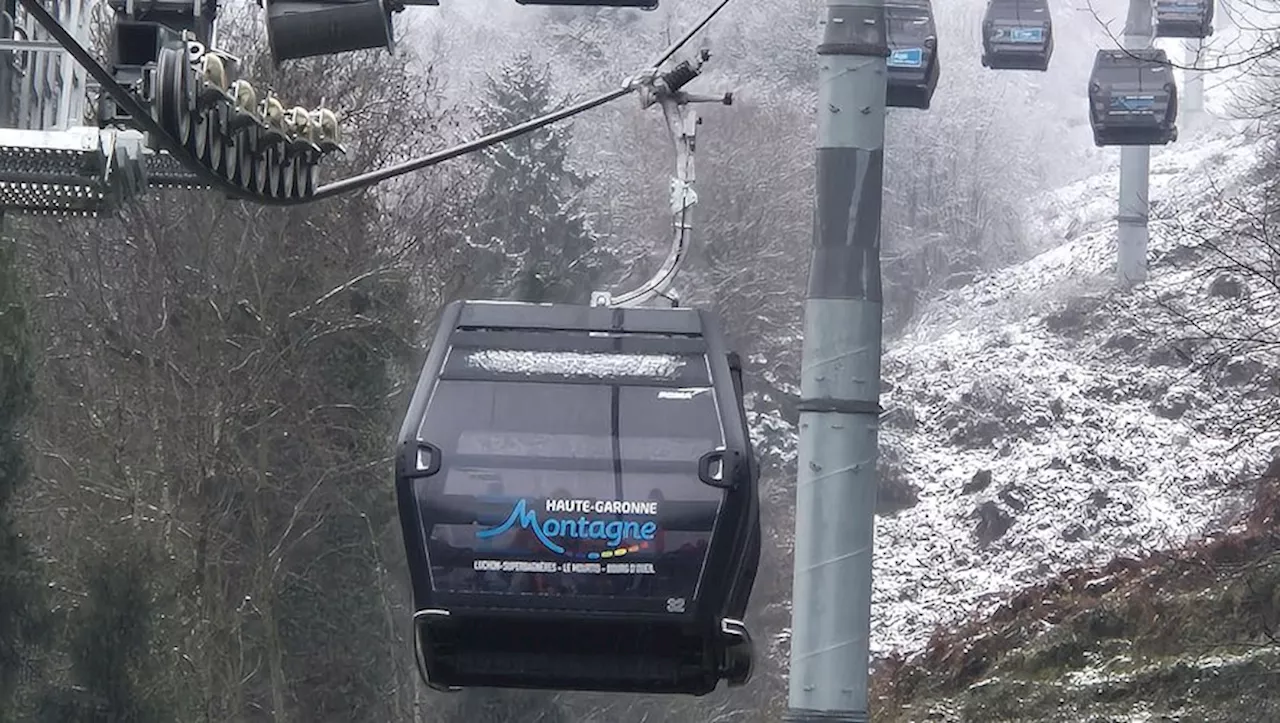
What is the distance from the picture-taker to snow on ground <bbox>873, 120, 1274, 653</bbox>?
3831 cm

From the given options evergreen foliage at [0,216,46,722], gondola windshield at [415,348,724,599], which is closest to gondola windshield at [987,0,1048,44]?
evergreen foliage at [0,216,46,722]

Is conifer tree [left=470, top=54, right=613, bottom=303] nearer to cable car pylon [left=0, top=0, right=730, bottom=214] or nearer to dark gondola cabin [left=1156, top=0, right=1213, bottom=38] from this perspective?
dark gondola cabin [left=1156, top=0, right=1213, bottom=38]

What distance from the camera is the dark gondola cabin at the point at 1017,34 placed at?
25.4 meters

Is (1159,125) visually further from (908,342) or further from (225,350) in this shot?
(908,342)

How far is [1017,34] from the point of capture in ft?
84.6

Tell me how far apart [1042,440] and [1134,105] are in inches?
756

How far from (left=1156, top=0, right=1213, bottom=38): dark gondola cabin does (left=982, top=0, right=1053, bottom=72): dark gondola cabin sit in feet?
3.95

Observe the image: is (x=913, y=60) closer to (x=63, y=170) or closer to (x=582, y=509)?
(x=582, y=509)

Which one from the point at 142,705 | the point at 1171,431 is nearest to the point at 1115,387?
the point at 1171,431

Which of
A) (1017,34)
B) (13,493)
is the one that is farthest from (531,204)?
(13,493)

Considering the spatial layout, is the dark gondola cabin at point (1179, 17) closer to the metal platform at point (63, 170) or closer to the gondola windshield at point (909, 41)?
the gondola windshield at point (909, 41)

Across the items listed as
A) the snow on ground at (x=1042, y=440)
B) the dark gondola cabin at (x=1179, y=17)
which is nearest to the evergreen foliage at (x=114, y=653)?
the dark gondola cabin at (x=1179, y=17)

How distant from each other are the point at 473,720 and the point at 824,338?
71.3 feet

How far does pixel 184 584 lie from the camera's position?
2445 cm
